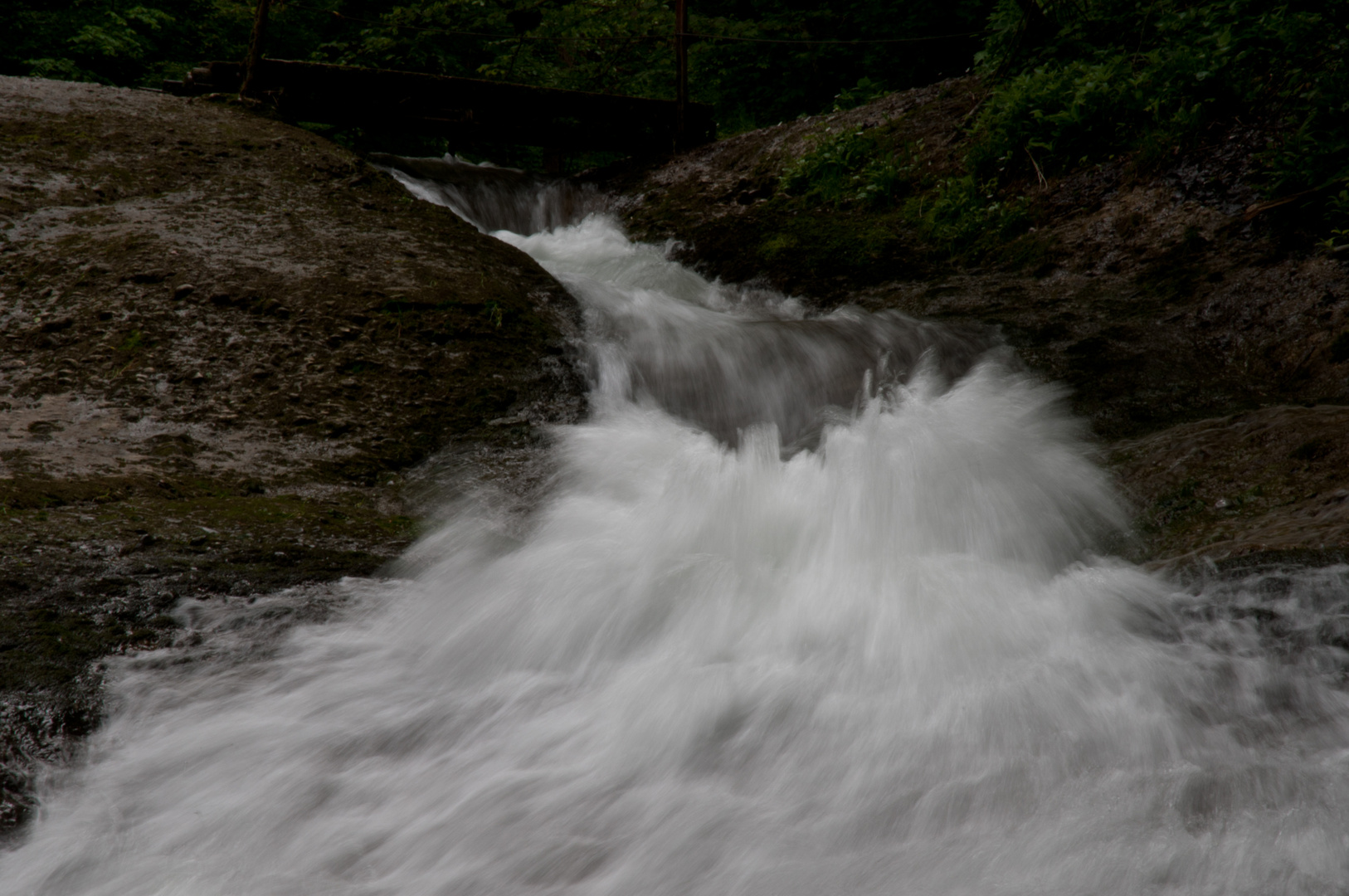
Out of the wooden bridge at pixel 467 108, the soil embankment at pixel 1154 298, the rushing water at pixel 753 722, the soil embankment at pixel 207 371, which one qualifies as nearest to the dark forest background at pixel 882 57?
the soil embankment at pixel 1154 298

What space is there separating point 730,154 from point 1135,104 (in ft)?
12.3

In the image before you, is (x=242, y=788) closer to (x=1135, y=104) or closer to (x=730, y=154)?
(x=1135, y=104)

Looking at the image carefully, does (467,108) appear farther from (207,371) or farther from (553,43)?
(207,371)

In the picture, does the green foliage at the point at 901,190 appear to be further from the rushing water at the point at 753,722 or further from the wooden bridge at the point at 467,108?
the rushing water at the point at 753,722

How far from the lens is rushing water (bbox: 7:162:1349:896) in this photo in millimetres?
2088

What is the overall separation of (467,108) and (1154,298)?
6862 millimetres

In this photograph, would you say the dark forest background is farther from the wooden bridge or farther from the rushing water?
the rushing water

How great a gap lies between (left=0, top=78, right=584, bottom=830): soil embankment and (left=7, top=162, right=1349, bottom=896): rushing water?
266 millimetres

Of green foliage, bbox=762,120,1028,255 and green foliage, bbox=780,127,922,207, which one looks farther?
green foliage, bbox=780,127,922,207

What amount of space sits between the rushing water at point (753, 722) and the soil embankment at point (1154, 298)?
0.31 metres

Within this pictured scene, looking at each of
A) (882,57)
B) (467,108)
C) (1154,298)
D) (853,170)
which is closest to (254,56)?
(467,108)

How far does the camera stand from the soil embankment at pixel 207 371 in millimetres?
2650

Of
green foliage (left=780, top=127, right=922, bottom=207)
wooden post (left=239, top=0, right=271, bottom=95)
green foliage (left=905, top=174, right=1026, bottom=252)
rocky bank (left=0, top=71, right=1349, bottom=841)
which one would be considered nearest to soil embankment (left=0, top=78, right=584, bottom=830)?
rocky bank (left=0, top=71, right=1349, bottom=841)

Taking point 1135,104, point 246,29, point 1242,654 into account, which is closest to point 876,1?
point 1135,104
